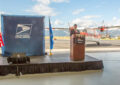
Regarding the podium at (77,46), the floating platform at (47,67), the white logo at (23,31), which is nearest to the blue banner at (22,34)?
the white logo at (23,31)

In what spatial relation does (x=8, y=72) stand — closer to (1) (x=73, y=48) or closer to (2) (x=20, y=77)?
(2) (x=20, y=77)

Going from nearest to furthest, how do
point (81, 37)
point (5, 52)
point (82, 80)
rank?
1. point (82, 80)
2. point (81, 37)
3. point (5, 52)

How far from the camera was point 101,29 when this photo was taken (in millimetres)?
13219

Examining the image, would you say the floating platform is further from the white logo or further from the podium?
the white logo

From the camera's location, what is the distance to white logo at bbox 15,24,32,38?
4594 mm

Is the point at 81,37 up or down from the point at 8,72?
up

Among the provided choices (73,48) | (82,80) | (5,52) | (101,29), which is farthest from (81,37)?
(101,29)

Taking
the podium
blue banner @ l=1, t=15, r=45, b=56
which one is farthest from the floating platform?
blue banner @ l=1, t=15, r=45, b=56

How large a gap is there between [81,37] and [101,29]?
10.2 metres

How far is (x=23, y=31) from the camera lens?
462 cm

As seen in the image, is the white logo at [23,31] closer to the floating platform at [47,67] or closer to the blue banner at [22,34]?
the blue banner at [22,34]

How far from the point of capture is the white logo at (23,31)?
459cm

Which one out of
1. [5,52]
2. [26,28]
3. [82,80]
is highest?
[26,28]

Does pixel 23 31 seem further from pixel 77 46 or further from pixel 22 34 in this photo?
pixel 77 46
